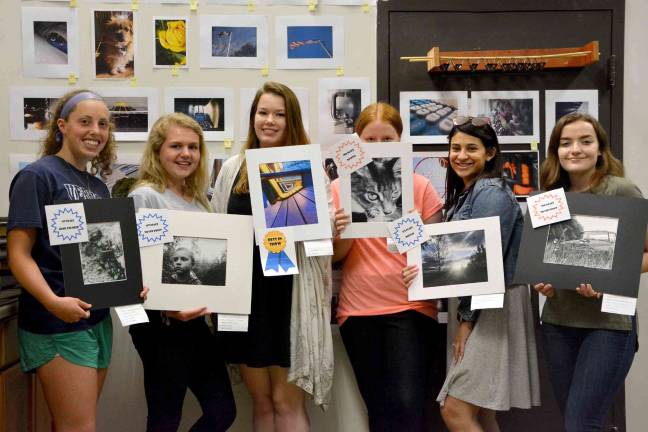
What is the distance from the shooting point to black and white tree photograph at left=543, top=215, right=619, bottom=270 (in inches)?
84.2

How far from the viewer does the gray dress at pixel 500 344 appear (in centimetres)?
216

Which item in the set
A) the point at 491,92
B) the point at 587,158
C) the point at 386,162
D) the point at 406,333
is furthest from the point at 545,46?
the point at 406,333

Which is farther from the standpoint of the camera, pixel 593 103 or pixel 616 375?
pixel 593 103

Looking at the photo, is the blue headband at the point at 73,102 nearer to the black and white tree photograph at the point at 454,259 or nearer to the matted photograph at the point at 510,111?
the black and white tree photograph at the point at 454,259

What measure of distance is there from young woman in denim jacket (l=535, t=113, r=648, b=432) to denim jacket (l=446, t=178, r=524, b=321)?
7.2 inches

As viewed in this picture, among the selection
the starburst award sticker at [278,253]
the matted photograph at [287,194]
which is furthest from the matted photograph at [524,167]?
the starburst award sticker at [278,253]

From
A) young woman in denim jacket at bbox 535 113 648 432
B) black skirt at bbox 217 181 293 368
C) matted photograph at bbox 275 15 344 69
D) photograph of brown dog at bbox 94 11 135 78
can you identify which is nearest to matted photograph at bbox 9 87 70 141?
photograph of brown dog at bbox 94 11 135 78

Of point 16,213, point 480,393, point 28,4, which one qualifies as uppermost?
point 28,4

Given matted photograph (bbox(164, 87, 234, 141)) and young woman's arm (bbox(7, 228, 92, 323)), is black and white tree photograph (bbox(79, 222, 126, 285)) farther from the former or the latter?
matted photograph (bbox(164, 87, 234, 141))

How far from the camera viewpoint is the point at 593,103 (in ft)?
9.67

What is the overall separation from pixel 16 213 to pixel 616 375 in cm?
216

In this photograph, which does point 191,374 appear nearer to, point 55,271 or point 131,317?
point 131,317

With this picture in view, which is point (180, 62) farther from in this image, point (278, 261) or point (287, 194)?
point (278, 261)

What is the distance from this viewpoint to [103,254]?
207cm
